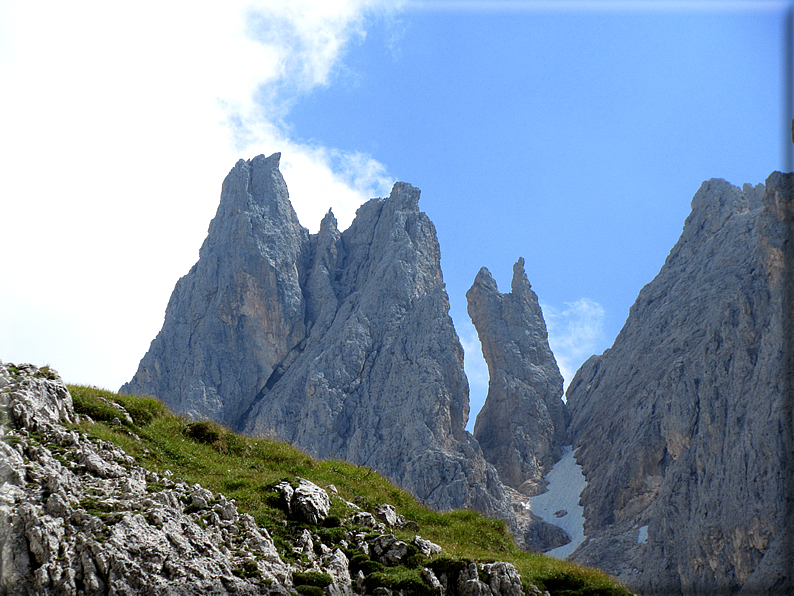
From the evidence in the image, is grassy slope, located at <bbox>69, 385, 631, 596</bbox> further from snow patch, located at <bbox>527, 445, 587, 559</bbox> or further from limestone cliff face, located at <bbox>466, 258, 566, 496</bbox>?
limestone cliff face, located at <bbox>466, 258, 566, 496</bbox>

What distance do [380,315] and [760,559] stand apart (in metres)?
80.3

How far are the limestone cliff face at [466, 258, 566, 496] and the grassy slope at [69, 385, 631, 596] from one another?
387 feet

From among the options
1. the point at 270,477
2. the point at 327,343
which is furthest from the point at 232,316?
the point at 270,477

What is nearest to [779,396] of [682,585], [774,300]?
[774,300]

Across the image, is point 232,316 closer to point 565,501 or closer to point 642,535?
point 565,501

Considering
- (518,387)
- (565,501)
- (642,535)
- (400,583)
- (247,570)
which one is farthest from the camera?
(518,387)

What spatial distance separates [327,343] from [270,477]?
4531 inches

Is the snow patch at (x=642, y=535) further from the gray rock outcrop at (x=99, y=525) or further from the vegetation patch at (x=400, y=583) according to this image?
the gray rock outcrop at (x=99, y=525)

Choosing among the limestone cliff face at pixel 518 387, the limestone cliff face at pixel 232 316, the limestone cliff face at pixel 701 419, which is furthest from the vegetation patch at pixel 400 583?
the limestone cliff face at pixel 518 387

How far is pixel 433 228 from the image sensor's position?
156 meters

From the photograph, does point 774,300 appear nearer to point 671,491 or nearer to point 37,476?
point 671,491

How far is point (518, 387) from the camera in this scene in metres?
144

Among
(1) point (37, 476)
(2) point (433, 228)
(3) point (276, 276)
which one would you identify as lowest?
(1) point (37, 476)

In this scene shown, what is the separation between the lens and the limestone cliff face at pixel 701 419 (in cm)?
7731
